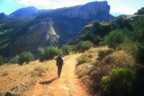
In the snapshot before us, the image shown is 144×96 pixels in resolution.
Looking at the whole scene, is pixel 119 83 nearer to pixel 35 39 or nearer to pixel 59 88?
pixel 59 88

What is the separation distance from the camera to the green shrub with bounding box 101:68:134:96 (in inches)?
581

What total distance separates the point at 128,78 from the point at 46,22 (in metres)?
176

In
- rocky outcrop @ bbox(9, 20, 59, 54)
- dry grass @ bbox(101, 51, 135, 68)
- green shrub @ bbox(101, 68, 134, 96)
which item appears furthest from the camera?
rocky outcrop @ bbox(9, 20, 59, 54)

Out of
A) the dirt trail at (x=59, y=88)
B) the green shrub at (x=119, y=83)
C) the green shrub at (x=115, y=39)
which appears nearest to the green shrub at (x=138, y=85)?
the green shrub at (x=119, y=83)

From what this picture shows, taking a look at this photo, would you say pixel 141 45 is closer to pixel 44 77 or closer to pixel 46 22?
pixel 44 77

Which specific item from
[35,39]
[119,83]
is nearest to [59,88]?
[119,83]

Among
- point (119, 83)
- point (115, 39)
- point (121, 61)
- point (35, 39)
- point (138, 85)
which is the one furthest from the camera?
point (35, 39)

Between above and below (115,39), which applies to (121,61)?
above

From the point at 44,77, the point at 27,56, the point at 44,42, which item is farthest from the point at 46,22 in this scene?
the point at 44,77


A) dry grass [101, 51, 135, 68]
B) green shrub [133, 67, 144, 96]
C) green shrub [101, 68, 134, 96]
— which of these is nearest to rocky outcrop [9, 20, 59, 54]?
dry grass [101, 51, 135, 68]

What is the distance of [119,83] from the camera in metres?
15.1

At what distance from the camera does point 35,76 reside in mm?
25219

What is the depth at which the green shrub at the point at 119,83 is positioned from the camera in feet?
48.4

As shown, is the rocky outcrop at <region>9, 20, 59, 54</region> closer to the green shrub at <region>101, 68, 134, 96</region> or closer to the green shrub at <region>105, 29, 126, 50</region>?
the green shrub at <region>105, 29, 126, 50</region>
